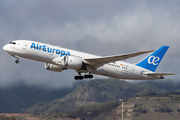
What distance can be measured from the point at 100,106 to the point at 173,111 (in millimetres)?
30377

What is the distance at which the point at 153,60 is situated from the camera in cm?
4931

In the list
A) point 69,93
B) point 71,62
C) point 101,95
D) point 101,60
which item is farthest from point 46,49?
point 69,93

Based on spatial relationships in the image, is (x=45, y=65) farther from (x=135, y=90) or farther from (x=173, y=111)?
(x=135, y=90)

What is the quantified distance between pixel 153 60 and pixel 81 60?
16.8m

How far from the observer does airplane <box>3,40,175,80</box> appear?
37500 millimetres

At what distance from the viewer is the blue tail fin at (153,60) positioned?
158 feet

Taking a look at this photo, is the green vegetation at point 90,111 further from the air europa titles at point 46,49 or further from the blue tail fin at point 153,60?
the air europa titles at point 46,49

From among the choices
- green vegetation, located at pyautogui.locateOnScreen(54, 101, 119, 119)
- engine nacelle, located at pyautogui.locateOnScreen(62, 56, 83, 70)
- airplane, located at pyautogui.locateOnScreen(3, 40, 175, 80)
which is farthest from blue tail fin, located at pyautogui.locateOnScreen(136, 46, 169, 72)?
green vegetation, located at pyautogui.locateOnScreen(54, 101, 119, 119)

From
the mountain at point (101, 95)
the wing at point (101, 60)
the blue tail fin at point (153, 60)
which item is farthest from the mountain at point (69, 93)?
the wing at point (101, 60)

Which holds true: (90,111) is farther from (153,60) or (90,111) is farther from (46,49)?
(46,49)

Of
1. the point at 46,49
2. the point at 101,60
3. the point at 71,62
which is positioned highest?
the point at 46,49

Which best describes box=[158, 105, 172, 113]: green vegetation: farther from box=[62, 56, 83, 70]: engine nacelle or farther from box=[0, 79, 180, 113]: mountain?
box=[62, 56, 83, 70]: engine nacelle

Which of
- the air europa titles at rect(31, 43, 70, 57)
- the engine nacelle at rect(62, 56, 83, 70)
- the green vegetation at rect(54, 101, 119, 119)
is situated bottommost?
the green vegetation at rect(54, 101, 119, 119)

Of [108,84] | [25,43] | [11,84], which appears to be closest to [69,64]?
[25,43]
